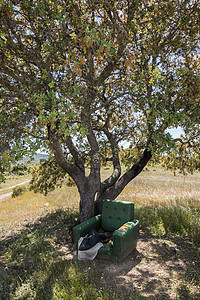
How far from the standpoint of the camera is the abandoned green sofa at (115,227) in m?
4.53

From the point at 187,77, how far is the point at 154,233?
15.9ft

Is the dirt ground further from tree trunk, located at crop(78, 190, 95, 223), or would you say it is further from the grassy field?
tree trunk, located at crop(78, 190, 95, 223)

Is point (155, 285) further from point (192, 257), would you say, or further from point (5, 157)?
point (5, 157)

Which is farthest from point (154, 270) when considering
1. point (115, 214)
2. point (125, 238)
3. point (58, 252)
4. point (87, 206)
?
point (87, 206)

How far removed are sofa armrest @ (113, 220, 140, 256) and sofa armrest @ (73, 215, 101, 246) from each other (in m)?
0.96

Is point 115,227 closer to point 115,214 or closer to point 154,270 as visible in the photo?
point 115,214

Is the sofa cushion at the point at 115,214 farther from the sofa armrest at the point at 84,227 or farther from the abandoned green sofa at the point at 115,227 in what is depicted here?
the sofa armrest at the point at 84,227

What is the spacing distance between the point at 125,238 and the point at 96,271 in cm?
93

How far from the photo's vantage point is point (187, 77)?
5.22m

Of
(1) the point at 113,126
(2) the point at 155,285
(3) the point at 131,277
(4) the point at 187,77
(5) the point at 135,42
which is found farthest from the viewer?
(1) the point at 113,126

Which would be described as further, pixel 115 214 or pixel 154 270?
pixel 115 214

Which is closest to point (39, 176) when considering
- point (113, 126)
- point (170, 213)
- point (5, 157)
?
point (113, 126)

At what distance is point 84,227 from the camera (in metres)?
5.25

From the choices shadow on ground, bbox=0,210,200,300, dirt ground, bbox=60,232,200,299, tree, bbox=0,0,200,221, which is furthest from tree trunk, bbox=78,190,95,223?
dirt ground, bbox=60,232,200,299
